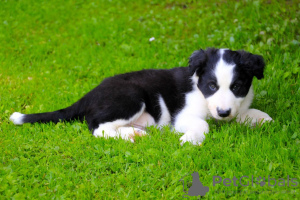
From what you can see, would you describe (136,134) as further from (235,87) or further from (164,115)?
(235,87)

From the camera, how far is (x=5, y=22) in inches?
303

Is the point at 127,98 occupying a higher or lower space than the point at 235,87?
lower

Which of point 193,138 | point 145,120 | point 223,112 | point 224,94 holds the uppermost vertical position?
point 224,94

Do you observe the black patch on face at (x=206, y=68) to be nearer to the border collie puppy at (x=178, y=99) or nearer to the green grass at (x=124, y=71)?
the border collie puppy at (x=178, y=99)

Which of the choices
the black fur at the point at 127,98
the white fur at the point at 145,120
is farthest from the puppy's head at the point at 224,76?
the white fur at the point at 145,120

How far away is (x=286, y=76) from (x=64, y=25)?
4.74 m

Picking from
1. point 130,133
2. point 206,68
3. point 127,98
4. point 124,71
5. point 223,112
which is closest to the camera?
point 223,112

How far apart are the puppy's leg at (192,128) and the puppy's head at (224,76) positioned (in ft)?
0.62

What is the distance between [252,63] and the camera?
380cm

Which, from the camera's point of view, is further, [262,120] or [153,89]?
[153,89]

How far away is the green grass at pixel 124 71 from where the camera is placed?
3217 mm

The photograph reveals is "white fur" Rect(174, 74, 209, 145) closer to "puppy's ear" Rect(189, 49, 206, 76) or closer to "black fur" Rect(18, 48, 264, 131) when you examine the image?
"black fur" Rect(18, 48, 264, 131)

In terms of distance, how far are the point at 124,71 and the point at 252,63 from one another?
2.44 meters

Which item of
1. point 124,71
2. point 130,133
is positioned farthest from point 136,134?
point 124,71
